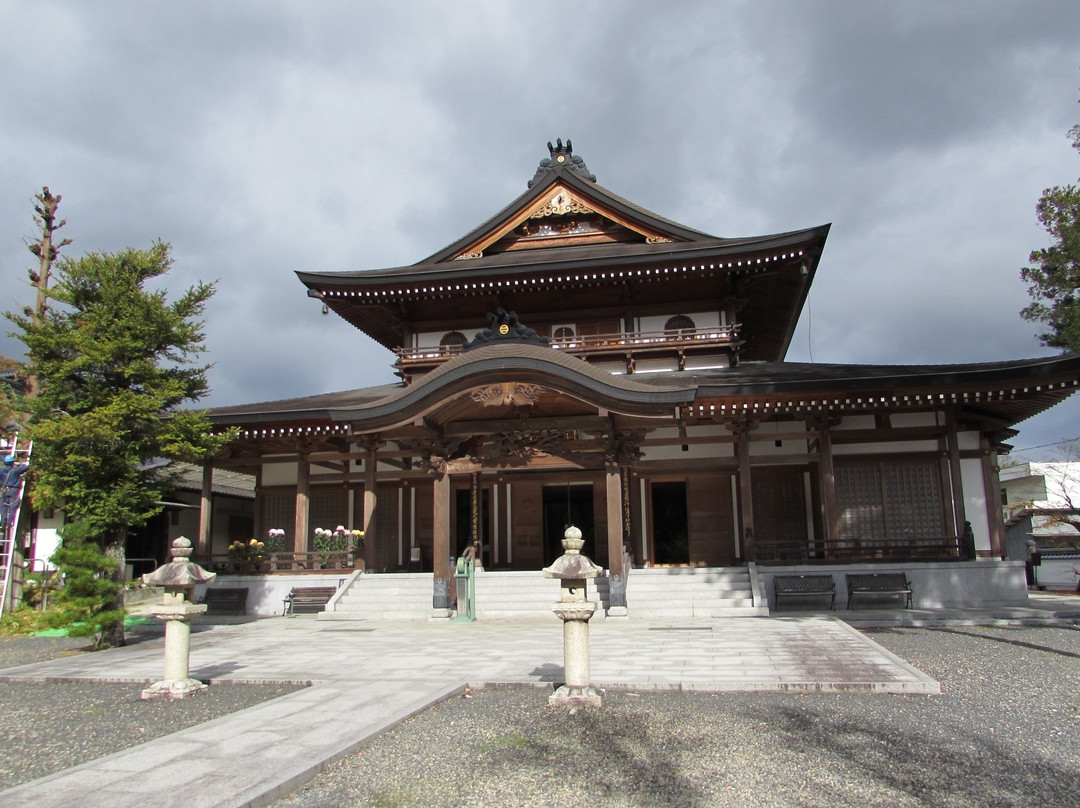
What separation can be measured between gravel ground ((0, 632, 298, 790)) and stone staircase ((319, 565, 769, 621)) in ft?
24.0

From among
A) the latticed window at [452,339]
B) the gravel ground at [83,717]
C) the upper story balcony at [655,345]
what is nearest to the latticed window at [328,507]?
the upper story balcony at [655,345]

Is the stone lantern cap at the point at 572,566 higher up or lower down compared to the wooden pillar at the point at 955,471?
lower down

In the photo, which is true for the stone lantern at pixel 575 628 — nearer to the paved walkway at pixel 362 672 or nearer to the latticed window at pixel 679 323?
the paved walkway at pixel 362 672

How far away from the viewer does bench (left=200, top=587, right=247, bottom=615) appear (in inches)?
703

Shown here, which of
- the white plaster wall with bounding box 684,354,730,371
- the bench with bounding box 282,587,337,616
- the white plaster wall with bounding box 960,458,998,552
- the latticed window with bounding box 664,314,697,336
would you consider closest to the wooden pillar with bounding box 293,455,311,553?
the bench with bounding box 282,587,337,616

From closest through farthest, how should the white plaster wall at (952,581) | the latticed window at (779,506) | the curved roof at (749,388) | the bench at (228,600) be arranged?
the curved roof at (749,388) < the white plaster wall at (952,581) < the bench at (228,600) < the latticed window at (779,506)

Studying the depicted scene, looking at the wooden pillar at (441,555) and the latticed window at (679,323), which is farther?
the latticed window at (679,323)

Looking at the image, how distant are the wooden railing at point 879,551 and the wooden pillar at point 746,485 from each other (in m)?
0.34

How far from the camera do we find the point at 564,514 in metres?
20.4

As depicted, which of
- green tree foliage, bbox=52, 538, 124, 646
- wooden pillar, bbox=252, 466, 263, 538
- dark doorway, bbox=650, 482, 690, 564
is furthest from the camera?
wooden pillar, bbox=252, 466, 263, 538

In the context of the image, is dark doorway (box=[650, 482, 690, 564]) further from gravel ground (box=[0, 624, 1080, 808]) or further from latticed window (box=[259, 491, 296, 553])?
gravel ground (box=[0, 624, 1080, 808])

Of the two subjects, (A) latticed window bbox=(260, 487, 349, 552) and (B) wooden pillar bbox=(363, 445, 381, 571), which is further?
(A) latticed window bbox=(260, 487, 349, 552)

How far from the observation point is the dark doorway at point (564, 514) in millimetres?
20203

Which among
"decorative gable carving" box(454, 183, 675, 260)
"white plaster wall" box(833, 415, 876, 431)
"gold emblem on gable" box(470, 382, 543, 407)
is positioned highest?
"decorative gable carving" box(454, 183, 675, 260)
